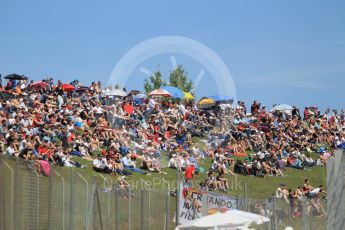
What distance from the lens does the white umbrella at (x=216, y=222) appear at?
21.3 meters

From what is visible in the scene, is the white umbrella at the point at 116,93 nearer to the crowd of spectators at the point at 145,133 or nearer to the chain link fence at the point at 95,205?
the crowd of spectators at the point at 145,133

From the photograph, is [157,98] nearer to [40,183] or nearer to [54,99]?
[54,99]

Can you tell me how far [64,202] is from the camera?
15.5 m

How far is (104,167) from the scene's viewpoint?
32.8m

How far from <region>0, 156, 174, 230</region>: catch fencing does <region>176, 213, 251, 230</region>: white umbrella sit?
39.9 inches

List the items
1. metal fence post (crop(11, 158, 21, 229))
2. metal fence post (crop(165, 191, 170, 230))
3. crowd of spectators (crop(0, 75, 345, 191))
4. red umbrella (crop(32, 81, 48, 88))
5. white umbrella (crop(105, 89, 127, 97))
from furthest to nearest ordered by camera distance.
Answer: white umbrella (crop(105, 89, 127, 97)), red umbrella (crop(32, 81, 48, 88)), crowd of spectators (crop(0, 75, 345, 191)), metal fence post (crop(165, 191, 170, 230)), metal fence post (crop(11, 158, 21, 229))

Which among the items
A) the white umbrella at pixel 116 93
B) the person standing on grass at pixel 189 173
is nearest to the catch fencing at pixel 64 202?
the person standing on grass at pixel 189 173

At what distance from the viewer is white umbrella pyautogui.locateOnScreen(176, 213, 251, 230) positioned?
2130cm

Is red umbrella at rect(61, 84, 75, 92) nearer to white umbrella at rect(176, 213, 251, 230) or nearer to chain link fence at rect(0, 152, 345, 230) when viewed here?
chain link fence at rect(0, 152, 345, 230)

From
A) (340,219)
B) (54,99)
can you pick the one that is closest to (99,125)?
(54,99)

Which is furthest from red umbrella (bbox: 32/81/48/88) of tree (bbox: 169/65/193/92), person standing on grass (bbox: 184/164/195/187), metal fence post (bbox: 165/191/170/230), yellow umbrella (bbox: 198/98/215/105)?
tree (bbox: 169/65/193/92)

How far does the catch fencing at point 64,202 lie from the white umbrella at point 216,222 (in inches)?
39.9

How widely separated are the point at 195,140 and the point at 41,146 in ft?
44.6

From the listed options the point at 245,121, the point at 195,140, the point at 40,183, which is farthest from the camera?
the point at 245,121
